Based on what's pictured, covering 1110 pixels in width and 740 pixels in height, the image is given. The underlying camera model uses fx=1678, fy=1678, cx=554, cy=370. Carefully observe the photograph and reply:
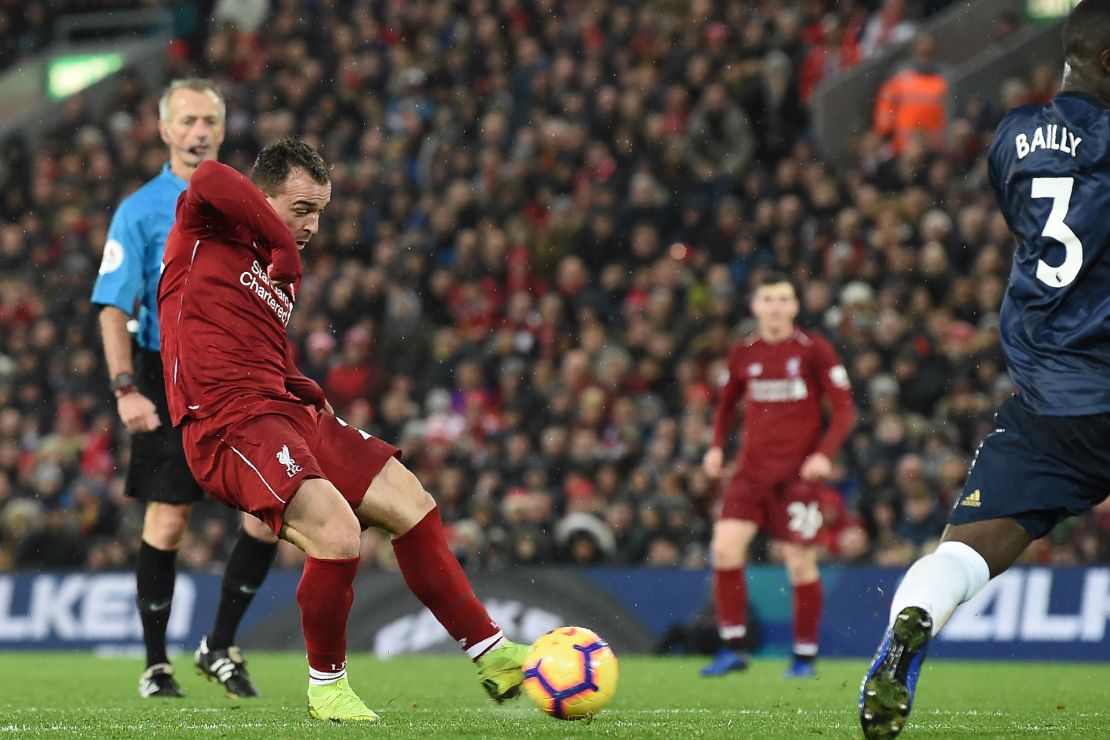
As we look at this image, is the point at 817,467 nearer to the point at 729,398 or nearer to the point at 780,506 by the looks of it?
the point at 780,506

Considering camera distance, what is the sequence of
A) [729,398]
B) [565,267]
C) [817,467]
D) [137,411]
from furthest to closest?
[565,267] → [729,398] → [817,467] → [137,411]

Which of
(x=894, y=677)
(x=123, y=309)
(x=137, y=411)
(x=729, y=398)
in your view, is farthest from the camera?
(x=729, y=398)

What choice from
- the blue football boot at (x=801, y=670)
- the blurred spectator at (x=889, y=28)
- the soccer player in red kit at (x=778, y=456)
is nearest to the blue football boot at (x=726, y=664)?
the soccer player in red kit at (x=778, y=456)

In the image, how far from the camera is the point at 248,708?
6.35m

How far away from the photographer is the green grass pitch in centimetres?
532

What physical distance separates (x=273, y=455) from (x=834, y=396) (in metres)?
4.87

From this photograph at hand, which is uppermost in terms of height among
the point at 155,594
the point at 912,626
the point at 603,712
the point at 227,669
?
the point at 912,626

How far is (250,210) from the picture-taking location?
5.41m

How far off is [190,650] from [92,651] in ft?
2.62

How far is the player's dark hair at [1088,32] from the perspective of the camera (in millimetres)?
4809

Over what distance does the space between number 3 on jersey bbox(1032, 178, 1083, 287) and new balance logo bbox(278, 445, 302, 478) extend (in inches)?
95.2

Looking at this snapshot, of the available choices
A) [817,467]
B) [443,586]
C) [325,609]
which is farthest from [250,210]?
[817,467]

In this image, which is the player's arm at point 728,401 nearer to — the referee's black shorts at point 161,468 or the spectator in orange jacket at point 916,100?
the referee's black shorts at point 161,468

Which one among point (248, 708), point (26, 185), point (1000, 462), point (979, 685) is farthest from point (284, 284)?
point (26, 185)
